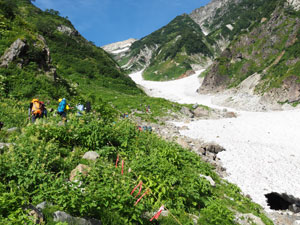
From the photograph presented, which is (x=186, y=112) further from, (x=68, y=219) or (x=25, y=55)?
(x=68, y=219)

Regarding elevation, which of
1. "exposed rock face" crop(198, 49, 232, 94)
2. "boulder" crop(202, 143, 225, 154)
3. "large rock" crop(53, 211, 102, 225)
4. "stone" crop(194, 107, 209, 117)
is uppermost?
"exposed rock face" crop(198, 49, 232, 94)

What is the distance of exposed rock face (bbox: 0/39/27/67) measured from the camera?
14.5 meters

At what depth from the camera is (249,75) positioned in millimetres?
53688

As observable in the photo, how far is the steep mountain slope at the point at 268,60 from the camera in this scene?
126ft

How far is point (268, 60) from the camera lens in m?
53.1

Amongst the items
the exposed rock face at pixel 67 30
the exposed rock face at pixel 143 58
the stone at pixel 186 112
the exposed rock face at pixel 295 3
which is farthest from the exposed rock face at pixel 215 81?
the exposed rock face at pixel 143 58

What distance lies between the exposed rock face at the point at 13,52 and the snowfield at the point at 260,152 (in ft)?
57.0

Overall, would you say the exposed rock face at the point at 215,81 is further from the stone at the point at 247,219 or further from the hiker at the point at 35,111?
the hiker at the point at 35,111

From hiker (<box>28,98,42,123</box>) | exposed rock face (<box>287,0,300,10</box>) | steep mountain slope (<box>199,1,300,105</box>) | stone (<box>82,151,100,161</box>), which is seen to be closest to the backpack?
hiker (<box>28,98,42,123</box>)

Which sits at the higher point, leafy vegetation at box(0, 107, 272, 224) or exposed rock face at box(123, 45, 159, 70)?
exposed rock face at box(123, 45, 159, 70)

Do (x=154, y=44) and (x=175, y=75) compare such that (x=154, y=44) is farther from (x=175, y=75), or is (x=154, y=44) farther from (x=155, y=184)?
(x=155, y=184)

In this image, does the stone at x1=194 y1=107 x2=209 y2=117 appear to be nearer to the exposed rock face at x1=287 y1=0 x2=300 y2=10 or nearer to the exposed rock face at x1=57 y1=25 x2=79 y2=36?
the exposed rock face at x1=57 y1=25 x2=79 y2=36

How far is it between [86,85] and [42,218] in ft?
116

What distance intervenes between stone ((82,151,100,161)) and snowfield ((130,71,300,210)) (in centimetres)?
820
